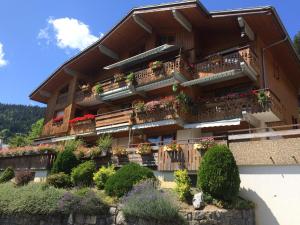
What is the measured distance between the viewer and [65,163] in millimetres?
19281

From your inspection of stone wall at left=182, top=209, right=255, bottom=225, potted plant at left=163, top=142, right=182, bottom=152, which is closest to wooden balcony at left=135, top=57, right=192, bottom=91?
potted plant at left=163, top=142, right=182, bottom=152

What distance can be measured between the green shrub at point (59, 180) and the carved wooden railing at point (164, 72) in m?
8.15

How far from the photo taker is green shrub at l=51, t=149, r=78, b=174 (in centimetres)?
1923

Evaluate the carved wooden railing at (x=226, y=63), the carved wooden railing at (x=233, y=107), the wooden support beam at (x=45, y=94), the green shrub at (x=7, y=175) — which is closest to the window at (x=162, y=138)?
the carved wooden railing at (x=233, y=107)

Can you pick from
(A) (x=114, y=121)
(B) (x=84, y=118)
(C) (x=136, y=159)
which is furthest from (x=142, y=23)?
(C) (x=136, y=159)

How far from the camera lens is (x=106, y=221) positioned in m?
13.5

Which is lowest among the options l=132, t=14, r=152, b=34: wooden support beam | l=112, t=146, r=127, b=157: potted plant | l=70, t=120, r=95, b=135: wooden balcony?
l=112, t=146, r=127, b=157: potted plant

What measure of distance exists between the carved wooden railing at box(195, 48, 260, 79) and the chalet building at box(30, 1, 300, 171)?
0.06 meters

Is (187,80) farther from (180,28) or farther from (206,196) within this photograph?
(206,196)

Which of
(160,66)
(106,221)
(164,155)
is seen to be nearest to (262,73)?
(160,66)

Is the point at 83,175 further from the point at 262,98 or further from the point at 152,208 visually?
the point at 262,98

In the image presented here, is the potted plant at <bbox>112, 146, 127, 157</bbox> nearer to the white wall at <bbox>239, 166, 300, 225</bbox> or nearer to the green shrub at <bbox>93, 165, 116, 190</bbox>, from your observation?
the green shrub at <bbox>93, 165, 116, 190</bbox>

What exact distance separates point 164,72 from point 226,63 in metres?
4.12

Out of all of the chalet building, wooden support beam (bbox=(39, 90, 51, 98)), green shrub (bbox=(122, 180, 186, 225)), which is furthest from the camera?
wooden support beam (bbox=(39, 90, 51, 98))
